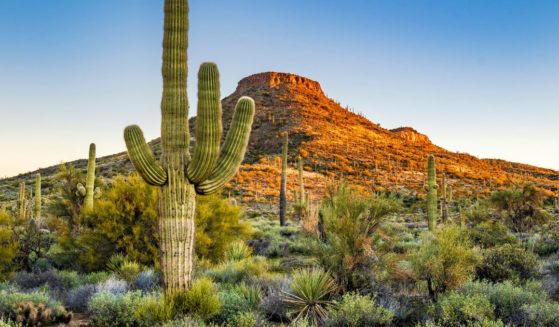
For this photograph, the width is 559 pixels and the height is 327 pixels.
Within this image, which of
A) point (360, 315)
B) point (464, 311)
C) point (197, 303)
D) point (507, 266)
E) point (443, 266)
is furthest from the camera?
point (507, 266)

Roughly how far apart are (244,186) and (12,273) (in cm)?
3695

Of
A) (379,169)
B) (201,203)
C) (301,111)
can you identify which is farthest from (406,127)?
(201,203)

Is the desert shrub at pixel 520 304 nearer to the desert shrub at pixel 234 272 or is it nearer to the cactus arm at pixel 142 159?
the desert shrub at pixel 234 272

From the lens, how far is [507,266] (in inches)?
381

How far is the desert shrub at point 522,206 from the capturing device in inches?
795

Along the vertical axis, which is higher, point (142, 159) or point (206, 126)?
point (206, 126)

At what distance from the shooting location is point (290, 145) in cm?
6206

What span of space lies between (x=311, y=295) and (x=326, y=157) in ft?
171

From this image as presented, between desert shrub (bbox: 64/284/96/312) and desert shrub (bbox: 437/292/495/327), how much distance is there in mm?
6304

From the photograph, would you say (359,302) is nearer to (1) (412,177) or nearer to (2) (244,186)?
(2) (244,186)

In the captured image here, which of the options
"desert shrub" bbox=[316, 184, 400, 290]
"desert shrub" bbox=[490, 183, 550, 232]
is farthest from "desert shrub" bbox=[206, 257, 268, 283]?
"desert shrub" bbox=[490, 183, 550, 232]

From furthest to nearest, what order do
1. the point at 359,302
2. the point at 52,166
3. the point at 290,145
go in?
the point at 52,166 < the point at 290,145 < the point at 359,302

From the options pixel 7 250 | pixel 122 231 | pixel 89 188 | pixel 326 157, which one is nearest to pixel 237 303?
pixel 122 231

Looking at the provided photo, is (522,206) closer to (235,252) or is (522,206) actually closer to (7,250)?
(235,252)
